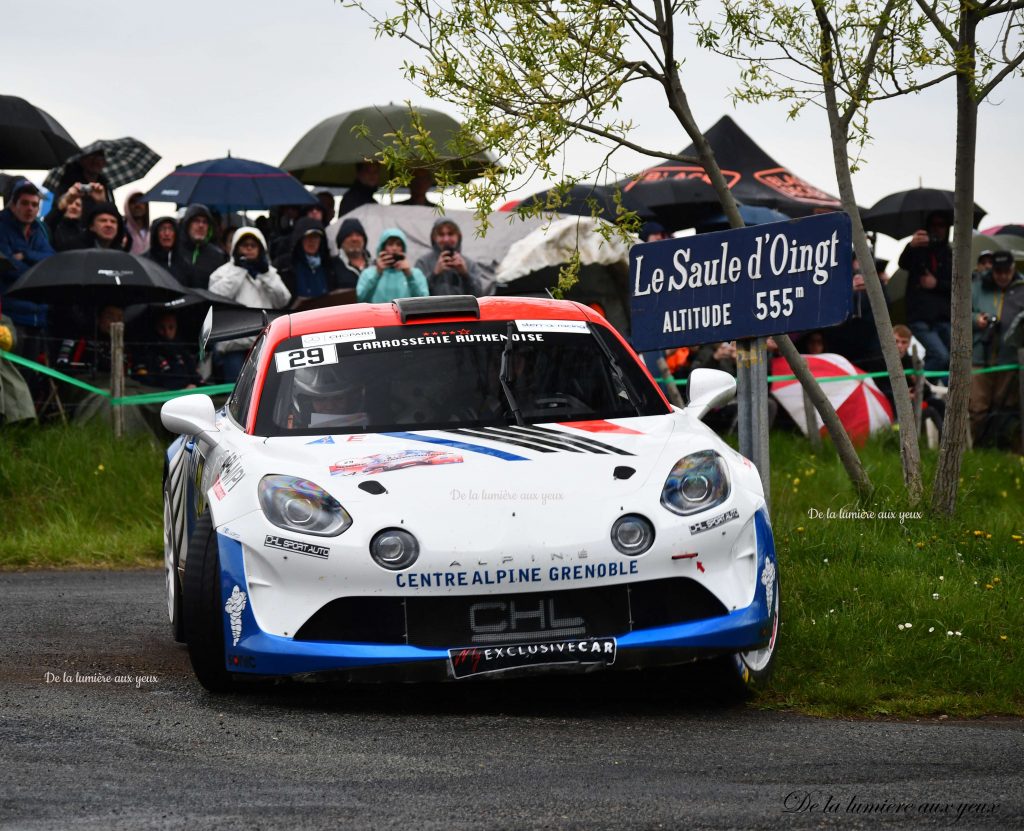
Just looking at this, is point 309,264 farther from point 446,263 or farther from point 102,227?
point 102,227

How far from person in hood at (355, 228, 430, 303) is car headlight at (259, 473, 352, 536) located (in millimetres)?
8095

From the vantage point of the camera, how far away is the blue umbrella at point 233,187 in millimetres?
16844

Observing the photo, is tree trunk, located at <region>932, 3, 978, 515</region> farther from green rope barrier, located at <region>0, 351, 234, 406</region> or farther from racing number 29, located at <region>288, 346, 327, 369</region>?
green rope barrier, located at <region>0, 351, 234, 406</region>

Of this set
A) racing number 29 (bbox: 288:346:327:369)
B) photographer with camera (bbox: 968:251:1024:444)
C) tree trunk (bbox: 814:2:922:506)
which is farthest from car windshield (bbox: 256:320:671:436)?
photographer with camera (bbox: 968:251:1024:444)

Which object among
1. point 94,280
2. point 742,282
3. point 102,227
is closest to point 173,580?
point 742,282

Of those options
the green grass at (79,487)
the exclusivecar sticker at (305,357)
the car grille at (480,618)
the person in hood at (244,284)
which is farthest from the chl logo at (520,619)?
the person in hood at (244,284)

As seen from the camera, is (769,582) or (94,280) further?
(94,280)

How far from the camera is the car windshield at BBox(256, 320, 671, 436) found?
7.38 meters

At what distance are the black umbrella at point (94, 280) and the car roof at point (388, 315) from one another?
6.04 m

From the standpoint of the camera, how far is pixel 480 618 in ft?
20.6

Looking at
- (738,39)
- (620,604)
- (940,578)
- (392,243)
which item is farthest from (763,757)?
(392,243)

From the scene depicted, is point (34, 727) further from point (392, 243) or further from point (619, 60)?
point (392, 243)

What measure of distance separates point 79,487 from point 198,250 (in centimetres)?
295

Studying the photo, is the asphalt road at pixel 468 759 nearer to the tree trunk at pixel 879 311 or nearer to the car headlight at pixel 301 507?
the car headlight at pixel 301 507
